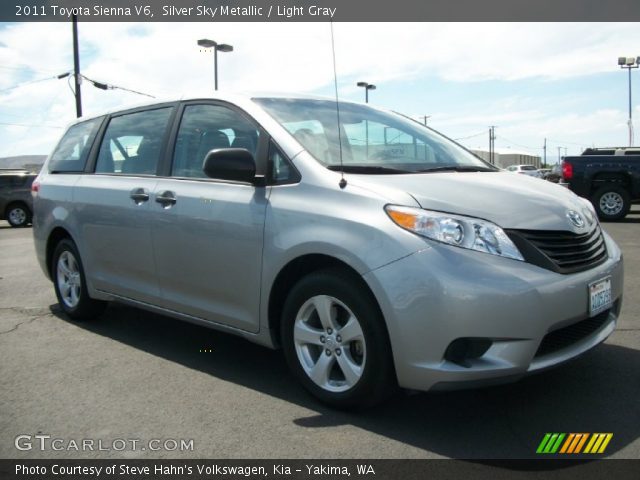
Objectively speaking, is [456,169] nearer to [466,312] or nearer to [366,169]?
[366,169]

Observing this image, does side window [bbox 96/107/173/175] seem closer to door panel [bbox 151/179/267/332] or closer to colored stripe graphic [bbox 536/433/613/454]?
door panel [bbox 151/179/267/332]

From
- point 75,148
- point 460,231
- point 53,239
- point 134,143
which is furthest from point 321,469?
point 75,148

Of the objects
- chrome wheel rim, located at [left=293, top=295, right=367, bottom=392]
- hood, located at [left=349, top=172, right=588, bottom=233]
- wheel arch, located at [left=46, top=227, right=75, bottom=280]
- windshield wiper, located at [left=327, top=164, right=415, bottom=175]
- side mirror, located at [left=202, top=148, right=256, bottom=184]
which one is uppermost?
side mirror, located at [left=202, top=148, right=256, bottom=184]

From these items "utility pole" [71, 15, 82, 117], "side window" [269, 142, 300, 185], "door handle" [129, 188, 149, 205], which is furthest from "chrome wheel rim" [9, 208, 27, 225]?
"side window" [269, 142, 300, 185]

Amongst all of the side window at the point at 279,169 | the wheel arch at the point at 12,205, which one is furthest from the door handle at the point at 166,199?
the wheel arch at the point at 12,205

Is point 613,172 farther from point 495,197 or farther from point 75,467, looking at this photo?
point 75,467

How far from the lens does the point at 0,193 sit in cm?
1662

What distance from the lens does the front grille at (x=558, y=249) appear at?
9.34 ft

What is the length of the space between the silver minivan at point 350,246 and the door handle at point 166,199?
1 cm

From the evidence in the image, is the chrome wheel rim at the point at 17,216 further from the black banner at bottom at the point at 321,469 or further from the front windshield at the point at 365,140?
the black banner at bottom at the point at 321,469

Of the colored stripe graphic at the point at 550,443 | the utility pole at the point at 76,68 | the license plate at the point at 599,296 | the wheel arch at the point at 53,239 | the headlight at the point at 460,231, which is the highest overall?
the utility pole at the point at 76,68

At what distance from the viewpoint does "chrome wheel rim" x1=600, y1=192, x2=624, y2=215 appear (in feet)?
41.5

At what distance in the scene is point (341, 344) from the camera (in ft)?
10.1

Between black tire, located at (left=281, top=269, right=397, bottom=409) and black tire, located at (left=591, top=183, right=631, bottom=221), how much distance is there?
439 inches
